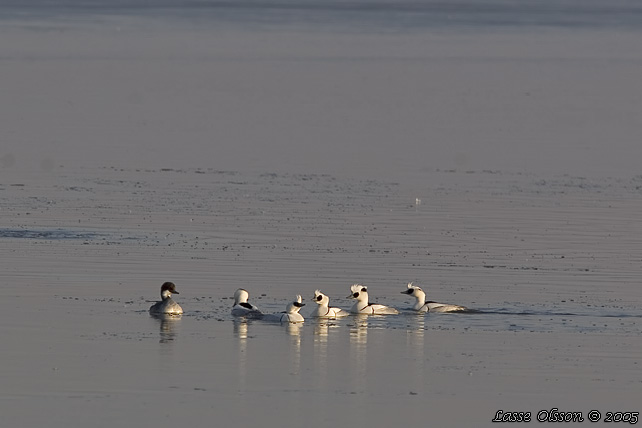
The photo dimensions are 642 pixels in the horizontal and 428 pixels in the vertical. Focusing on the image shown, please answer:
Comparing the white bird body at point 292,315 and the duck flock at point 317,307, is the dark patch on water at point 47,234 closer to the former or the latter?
the duck flock at point 317,307

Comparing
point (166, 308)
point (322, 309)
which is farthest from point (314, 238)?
point (166, 308)

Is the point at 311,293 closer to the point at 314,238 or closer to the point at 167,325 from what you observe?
the point at 167,325

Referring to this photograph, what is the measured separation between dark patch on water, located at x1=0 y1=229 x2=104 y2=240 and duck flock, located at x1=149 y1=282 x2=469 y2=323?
4.37 m

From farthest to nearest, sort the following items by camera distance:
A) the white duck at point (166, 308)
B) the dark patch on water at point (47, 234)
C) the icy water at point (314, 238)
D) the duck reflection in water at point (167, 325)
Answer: the dark patch on water at point (47, 234) < the white duck at point (166, 308) < the duck reflection in water at point (167, 325) < the icy water at point (314, 238)

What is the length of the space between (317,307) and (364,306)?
519 mm

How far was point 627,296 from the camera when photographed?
19.0 m

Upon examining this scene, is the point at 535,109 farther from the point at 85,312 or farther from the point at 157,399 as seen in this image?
the point at 157,399

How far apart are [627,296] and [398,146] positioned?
50.2ft

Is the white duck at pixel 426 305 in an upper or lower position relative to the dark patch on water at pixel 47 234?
lower

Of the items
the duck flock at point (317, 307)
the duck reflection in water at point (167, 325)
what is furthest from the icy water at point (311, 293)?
the duck flock at point (317, 307)

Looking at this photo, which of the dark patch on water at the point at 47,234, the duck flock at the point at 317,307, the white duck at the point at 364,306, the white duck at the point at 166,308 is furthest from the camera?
the dark patch on water at the point at 47,234

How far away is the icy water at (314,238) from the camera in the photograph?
14.0 metres

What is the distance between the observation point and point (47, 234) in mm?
22312

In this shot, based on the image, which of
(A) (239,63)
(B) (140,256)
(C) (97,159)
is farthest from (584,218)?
(A) (239,63)
